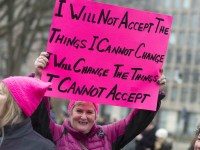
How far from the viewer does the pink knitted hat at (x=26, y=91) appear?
12.0 feet

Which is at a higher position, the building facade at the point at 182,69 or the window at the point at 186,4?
the window at the point at 186,4

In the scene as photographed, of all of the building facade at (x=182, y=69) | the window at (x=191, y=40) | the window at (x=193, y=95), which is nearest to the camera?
the window at (x=193, y=95)

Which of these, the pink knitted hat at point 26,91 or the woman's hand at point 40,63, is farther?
the woman's hand at point 40,63

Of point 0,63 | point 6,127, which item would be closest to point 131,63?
point 6,127

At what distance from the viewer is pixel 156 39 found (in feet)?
15.4

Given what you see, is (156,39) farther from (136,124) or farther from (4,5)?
(4,5)

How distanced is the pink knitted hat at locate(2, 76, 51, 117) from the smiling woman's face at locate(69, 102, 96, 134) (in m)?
→ 0.66

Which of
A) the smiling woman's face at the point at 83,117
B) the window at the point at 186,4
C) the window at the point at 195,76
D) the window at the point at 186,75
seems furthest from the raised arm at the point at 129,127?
the window at the point at 186,4

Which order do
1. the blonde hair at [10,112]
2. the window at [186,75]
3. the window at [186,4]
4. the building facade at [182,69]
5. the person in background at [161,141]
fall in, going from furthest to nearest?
the window at [186,4] → the window at [186,75] → the building facade at [182,69] → the person in background at [161,141] → the blonde hair at [10,112]

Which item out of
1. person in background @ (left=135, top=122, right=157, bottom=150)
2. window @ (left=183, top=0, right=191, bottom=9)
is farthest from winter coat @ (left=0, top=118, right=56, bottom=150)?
window @ (left=183, top=0, right=191, bottom=9)

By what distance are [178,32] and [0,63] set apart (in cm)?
5770

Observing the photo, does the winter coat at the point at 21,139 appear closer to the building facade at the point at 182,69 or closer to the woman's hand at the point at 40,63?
the woman's hand at the point at 40,63

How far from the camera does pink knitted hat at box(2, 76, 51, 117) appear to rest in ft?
12.0

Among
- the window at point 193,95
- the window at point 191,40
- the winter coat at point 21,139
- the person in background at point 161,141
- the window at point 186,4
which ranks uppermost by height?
the window at point 186,4
